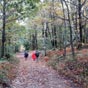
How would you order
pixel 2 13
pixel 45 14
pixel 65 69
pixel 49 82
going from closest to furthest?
pixel 49 82 → pixel 65 69 → pixel 2 13 → pixel 45 14

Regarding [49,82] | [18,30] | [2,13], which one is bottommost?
Answer: [49,82]

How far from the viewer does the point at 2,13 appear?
2319cm

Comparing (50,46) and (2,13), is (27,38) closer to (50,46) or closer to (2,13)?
(50,46)

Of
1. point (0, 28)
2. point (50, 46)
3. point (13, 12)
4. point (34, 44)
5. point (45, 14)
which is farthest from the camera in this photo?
point (34, 44)

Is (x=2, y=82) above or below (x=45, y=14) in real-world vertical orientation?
below

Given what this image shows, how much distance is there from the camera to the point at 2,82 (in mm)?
11914

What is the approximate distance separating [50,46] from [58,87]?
3144cm

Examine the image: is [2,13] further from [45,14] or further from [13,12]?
[45,14]

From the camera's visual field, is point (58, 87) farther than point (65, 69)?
No

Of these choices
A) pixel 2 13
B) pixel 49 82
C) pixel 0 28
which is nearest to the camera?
pixel 49 82

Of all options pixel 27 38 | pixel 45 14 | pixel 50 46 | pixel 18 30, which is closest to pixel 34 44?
pixel 27 38

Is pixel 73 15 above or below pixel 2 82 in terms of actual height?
above

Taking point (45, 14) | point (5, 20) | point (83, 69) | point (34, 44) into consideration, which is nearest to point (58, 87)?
point (83, 69)

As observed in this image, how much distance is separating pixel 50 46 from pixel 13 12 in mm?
22948
